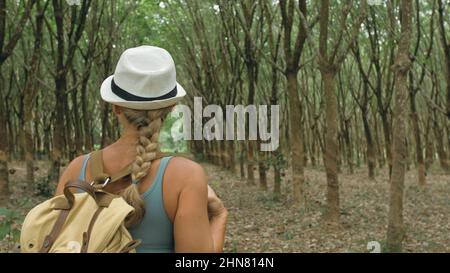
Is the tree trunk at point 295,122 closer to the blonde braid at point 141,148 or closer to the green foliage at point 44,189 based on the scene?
the green foliage at point 44,189

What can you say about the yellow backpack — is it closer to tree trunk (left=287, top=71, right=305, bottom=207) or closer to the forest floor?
the forest floor

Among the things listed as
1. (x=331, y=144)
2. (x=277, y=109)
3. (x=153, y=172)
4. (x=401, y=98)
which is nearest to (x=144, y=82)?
(x=153, y=172)

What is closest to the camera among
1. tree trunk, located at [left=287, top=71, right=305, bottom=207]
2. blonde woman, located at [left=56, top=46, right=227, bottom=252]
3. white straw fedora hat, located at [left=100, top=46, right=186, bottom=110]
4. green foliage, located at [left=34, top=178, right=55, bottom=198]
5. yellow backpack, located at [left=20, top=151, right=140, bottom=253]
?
yellow backpack, located at [left=20, top=151, right=140, bottom=253]

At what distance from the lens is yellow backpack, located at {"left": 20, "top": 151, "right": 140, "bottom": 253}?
1.74 m

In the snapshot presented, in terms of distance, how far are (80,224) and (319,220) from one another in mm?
8762

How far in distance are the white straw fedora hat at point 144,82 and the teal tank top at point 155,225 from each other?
0.24m

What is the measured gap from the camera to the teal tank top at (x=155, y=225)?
186 centimetres

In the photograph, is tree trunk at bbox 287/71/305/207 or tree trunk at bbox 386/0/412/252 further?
tree trunk at bbox 287/71/305/207

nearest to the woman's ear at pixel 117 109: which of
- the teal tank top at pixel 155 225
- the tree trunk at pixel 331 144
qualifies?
the teal tank top at pixel 155 225

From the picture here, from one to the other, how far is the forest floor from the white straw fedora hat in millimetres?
4341

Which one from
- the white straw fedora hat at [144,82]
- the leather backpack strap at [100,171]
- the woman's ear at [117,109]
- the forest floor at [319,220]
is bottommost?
the forest floor at [319,220]

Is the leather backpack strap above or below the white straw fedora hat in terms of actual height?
below

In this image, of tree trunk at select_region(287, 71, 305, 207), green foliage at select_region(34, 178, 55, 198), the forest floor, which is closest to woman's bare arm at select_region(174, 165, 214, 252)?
the forest floor

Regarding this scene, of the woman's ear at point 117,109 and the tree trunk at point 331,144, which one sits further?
the tree trunk at point 331,144
